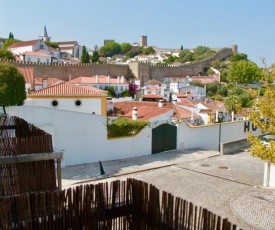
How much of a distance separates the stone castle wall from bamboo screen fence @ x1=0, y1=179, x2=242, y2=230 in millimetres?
53450

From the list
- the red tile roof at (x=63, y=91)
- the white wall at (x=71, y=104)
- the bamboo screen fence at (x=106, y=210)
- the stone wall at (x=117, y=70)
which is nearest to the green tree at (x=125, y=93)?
the stone wall at (x=117, y=70)

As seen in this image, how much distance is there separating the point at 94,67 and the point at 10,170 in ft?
212

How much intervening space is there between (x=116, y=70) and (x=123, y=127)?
190 ft

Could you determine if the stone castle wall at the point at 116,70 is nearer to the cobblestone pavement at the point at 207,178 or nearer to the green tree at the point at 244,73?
the green tree at the point at 244,73

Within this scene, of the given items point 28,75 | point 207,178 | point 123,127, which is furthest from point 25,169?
point 28,75

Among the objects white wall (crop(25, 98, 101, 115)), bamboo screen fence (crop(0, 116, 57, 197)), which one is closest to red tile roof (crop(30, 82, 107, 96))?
white wall (crop(25, 98, 101, 115))

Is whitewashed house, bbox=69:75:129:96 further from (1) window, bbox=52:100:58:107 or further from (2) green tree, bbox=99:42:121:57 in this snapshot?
(2) green tree, bbox=99:42:121:57

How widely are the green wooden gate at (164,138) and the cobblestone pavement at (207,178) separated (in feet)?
1.37

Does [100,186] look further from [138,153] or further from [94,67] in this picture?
[94,67]

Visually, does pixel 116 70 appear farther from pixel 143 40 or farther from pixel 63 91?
pixel 143 40

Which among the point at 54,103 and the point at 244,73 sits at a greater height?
the point at 244,73

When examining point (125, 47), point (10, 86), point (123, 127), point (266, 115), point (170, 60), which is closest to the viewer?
point (266, 115)

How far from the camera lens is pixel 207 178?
13016 mm

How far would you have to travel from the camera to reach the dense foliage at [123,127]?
15.6m
